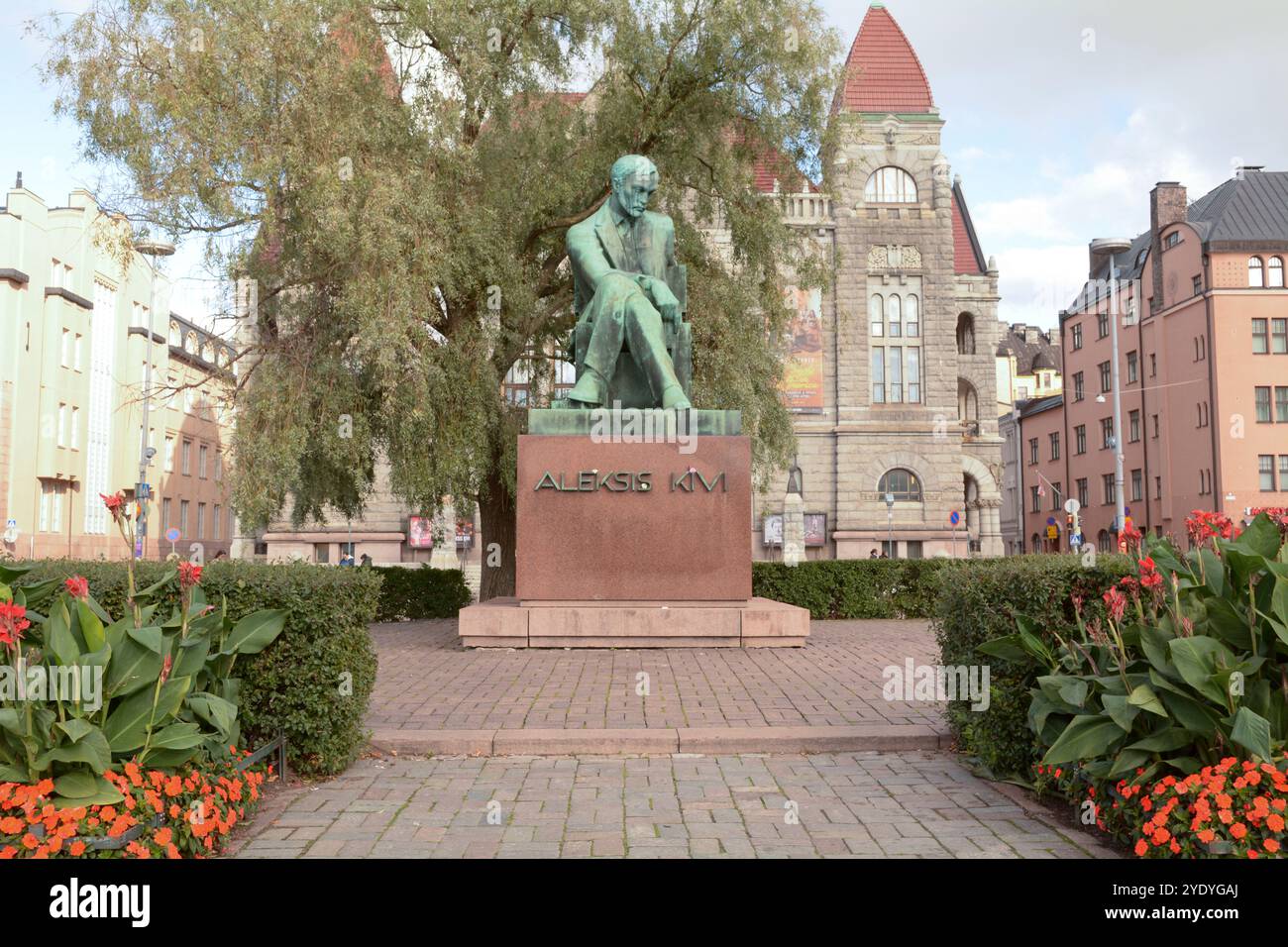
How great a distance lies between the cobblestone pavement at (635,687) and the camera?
23.8 ft

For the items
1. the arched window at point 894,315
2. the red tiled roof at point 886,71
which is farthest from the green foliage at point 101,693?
the red tiled roof at point 886,71

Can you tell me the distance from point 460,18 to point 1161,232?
45.4m

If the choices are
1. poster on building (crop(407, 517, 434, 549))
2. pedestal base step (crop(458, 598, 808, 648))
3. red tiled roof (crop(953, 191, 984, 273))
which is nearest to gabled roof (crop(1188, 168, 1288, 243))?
red tiled roof (crop(953, 191, 984, 273))

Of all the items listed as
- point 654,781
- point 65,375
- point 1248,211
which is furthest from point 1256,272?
point 65,375

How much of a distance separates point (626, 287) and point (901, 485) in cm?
3653

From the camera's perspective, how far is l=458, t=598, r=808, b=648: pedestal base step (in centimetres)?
1105

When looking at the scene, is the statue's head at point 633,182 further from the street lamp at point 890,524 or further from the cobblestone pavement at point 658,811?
the street lamp at point 890,524

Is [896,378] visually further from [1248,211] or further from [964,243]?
[1248,211]

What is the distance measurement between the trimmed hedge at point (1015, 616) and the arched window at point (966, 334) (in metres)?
47.1

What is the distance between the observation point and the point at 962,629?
647 cm

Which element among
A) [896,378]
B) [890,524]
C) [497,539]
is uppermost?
[896,378]

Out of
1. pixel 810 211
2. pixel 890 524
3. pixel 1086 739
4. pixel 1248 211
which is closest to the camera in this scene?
pixel 1086 739

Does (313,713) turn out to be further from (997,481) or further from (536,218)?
(997,481)

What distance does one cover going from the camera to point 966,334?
5166 centimetres
